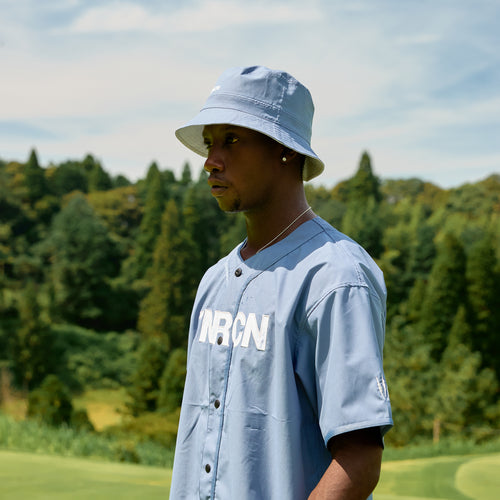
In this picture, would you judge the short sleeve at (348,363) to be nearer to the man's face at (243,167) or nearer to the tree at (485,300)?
the man's face at (243,167)

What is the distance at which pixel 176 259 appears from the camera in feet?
149

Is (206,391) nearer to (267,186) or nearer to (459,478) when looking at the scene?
(267,186)

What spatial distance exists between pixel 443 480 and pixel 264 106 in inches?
244

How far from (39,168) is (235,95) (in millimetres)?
63129

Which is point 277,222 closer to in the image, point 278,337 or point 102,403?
point 278,337

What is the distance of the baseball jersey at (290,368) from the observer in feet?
4.59

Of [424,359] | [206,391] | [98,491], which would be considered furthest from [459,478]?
[424,359]

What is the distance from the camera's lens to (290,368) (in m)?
1.47

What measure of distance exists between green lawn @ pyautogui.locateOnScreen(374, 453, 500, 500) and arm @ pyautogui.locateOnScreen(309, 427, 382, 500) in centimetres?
456

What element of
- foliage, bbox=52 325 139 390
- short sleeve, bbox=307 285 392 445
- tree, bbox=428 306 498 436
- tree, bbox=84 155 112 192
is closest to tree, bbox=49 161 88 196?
tree, bbox=84 155 112 192

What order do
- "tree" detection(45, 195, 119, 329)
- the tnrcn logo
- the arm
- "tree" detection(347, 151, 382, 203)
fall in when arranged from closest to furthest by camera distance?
the arm → the tnrcn logo → "tree" detection(45, 195, 119, 329) → "tree" detection(347, 151, 382, 203)

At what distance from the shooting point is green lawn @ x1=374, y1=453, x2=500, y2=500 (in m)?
6.16

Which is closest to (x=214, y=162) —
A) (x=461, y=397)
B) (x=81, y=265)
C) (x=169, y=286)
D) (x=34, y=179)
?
(x=461, y=397)

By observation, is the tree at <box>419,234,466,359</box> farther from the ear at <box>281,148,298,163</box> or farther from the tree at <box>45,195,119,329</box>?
the ear at <box>281,148,298,163</box>
